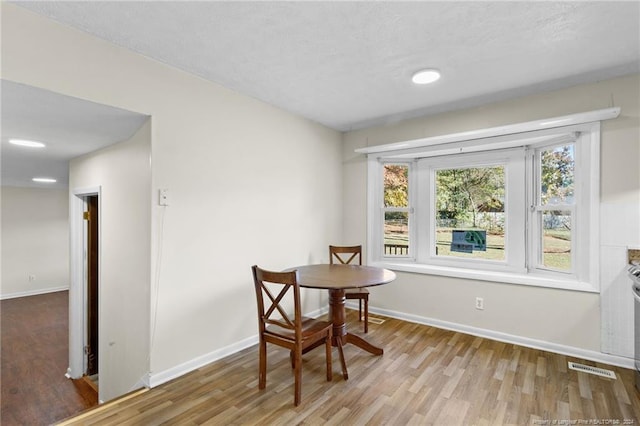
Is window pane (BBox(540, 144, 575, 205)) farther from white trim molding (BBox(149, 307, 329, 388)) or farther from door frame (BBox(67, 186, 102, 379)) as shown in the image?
door frame (BBox(67, 186, 102, 379))

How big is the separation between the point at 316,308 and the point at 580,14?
3599 mm

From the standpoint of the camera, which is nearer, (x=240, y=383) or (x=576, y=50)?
(x=576, y=50)

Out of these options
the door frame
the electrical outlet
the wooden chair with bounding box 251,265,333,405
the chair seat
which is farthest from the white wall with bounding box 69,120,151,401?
the chair seat

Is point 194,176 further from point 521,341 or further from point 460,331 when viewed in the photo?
point 521,341

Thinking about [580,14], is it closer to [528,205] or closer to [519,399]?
[528,205]

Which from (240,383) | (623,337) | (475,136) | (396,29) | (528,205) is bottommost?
(240,383)

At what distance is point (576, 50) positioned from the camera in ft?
7.10

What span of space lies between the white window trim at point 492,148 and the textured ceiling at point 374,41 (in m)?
0.36

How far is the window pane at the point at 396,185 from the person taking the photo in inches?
160

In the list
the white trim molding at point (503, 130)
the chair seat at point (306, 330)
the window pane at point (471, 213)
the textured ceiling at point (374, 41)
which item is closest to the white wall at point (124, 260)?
the textured ceiling at point (374, 41)

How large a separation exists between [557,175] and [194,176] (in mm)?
3504

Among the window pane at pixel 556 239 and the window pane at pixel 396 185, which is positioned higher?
the window pane at pixel 396 185

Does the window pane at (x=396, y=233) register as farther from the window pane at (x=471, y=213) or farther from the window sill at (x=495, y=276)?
the window pane at (x=471, y=213)

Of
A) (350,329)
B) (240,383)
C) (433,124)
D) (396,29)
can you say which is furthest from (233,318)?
(433,124)
